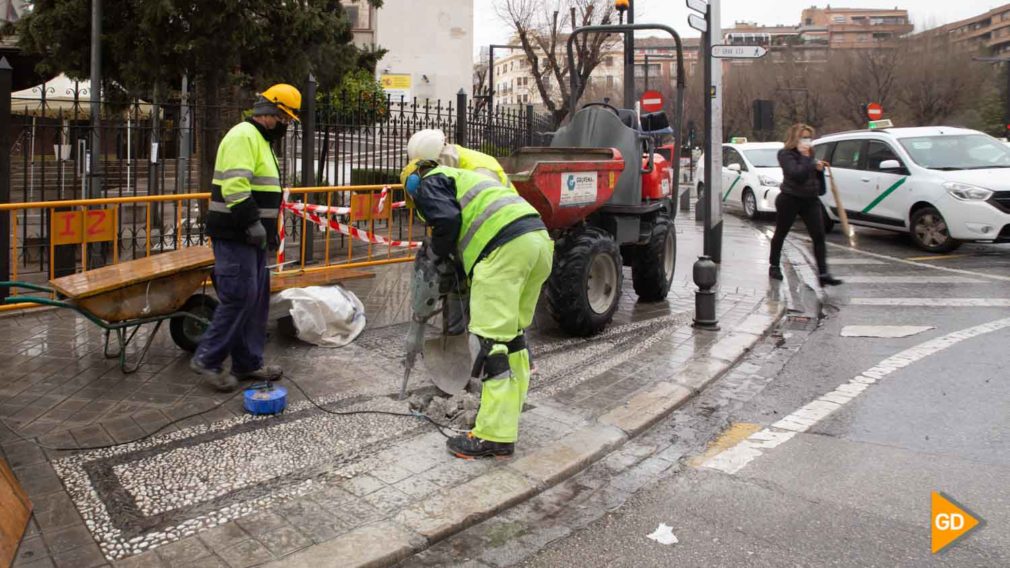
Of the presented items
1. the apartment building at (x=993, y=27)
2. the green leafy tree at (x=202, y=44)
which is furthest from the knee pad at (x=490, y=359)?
the apartment building at (x=993, y=27)

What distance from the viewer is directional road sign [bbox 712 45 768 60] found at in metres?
10.1

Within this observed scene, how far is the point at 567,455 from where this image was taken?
4.45 metres

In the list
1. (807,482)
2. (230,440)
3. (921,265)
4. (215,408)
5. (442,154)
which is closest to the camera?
(807,482)

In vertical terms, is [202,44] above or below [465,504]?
above

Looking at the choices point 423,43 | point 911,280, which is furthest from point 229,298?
point 423,43

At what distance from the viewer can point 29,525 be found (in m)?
3.53

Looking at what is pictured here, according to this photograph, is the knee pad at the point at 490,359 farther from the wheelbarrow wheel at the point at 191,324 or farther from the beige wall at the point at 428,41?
the beige wall at the point at 428,41

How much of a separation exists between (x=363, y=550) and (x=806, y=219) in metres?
7.69

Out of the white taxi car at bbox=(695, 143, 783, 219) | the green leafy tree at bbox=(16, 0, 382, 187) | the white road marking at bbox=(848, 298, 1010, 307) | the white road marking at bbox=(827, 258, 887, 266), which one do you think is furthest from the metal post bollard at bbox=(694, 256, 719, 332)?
the white taxi car at bbox=(695, 143, 783, 219)

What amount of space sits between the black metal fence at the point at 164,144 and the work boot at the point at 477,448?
4334 millimetres

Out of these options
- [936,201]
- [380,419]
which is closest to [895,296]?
[936,201]

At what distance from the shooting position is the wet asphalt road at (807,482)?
11.4 ft

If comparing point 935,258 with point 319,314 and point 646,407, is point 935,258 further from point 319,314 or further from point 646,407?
point 319,314

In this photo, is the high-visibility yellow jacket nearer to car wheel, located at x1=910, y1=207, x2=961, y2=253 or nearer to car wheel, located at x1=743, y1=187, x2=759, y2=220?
car wheel, located at x1=910, y1=207, x2=961, y2=253
